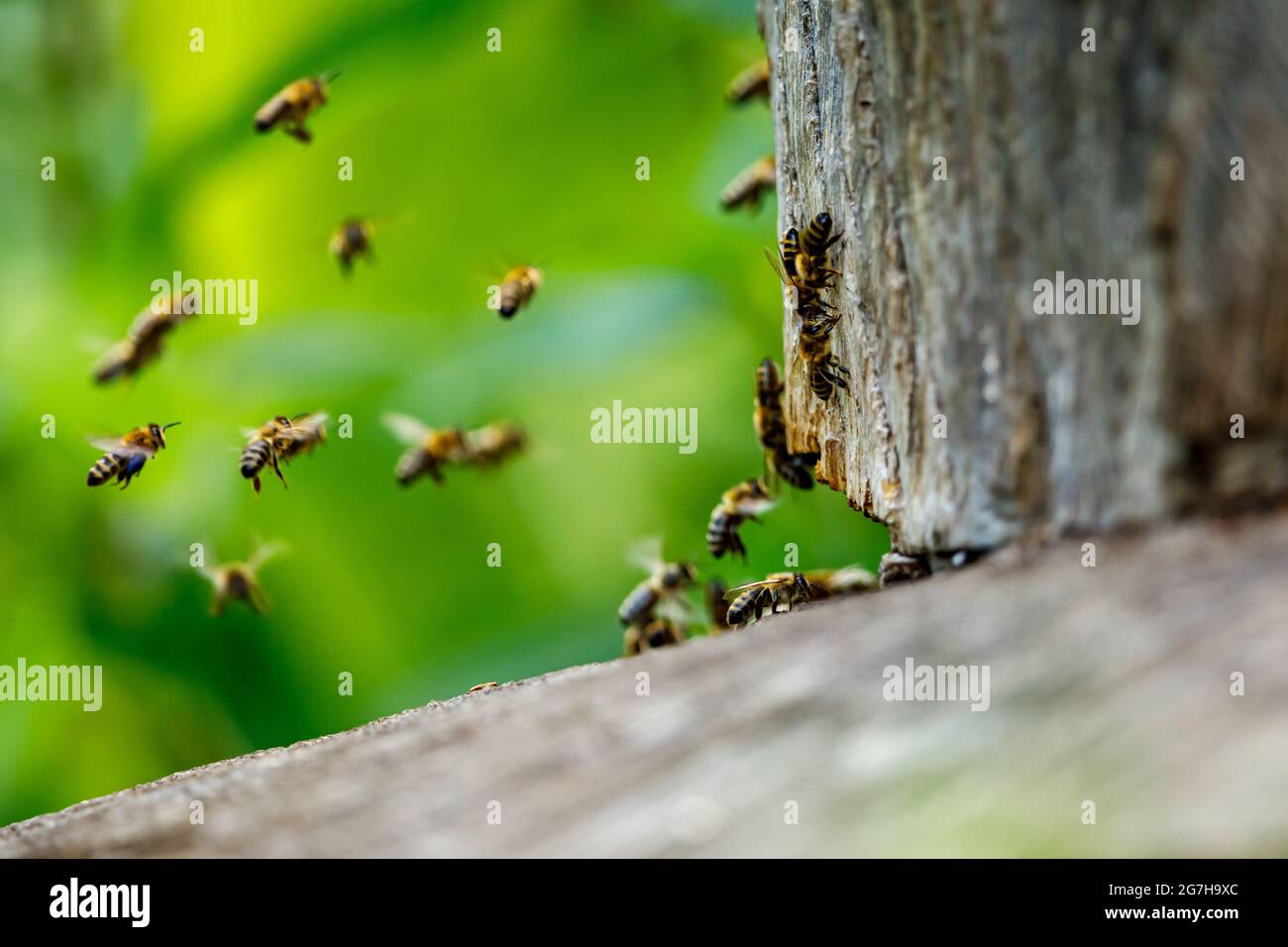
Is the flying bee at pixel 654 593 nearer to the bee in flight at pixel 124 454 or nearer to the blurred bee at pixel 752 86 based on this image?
the bee in flight at pixel 124 454

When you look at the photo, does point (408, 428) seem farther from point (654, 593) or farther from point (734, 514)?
point (734, 514)

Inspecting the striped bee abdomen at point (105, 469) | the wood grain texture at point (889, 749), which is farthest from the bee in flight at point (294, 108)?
the wood grain texture at point (889, 749)

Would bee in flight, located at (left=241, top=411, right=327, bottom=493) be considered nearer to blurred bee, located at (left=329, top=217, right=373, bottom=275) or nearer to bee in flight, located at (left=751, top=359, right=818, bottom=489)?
blurred bee, located at (left=329, top=217, right=373, bottom=275)

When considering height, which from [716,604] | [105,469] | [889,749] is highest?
[105,469]

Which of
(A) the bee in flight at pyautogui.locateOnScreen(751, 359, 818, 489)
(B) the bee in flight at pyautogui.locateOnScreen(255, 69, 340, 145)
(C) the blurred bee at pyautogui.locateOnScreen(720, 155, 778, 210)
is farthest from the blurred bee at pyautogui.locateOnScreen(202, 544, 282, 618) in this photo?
(A) the bee in flight at pyautogui.locateOnScreen(751, 359, 818, 489)

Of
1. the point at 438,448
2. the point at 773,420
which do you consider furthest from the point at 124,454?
the point at 773,420

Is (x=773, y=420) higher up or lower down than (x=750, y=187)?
lower down
